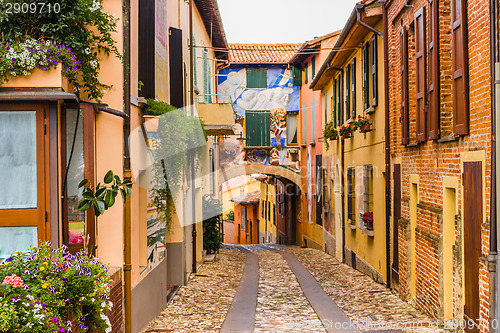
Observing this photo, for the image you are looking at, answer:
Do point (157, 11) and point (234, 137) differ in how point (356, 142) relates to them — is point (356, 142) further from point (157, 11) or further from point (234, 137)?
point (234, 137)

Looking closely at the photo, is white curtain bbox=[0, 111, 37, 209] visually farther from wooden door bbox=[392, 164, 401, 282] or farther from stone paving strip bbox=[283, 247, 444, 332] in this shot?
wooden door bbox=[392, 164, 401, 282]

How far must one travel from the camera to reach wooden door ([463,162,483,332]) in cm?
632

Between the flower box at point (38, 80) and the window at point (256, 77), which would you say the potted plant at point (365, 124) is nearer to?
the flower box at point (38, 80)

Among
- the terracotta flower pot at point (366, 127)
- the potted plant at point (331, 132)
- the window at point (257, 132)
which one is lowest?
the terracotta flower pot at point (366, 127)

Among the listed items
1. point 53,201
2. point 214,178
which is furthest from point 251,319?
point 214,178

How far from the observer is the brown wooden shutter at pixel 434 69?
7883 mm

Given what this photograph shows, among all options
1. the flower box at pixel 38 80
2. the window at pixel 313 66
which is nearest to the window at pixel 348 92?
the window at pixel 313 66

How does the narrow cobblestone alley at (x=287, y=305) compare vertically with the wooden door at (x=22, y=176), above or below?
below

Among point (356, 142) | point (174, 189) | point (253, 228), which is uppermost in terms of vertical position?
point (356, 142)

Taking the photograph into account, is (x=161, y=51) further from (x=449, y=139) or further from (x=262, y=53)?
(x=262, y=53)

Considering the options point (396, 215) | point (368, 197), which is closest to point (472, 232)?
point (396, 215)

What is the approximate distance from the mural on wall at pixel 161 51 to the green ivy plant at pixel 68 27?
2.79 meters

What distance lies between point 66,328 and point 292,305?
620cm

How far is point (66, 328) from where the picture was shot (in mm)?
4605
